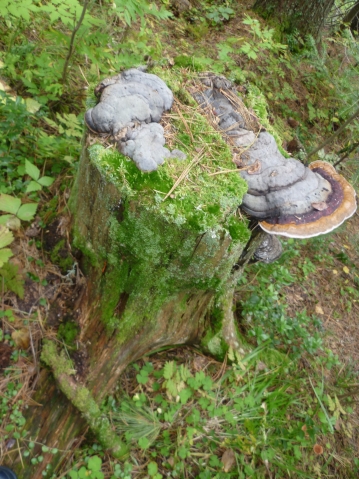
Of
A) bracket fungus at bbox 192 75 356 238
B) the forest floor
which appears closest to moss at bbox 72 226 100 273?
the forest floor

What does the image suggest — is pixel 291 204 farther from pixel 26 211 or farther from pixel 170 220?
pixel 26 211

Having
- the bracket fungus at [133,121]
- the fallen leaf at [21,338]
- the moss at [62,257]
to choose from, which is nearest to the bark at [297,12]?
the bracket fungus at [133,121]

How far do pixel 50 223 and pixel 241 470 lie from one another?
2958mm

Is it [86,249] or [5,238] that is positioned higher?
[86,249]

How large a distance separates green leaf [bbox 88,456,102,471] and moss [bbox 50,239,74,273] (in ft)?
5.14

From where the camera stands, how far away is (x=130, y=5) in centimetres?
305

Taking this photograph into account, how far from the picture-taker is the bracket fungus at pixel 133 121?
6.43 feet

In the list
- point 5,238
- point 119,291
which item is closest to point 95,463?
point 119,291

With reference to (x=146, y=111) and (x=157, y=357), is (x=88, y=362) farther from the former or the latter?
(x=146, y=111)

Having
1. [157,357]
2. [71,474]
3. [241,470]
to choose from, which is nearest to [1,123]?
[157,357]

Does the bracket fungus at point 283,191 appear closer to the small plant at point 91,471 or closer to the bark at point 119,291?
the bark at point 119,291

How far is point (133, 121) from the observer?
2.02 meters

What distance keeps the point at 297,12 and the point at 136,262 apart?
24.4 ft

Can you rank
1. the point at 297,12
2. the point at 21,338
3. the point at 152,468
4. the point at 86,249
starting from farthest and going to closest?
the point at 297,12 → the point at 152,468 → the point at 21,338 → the point at 86,249
